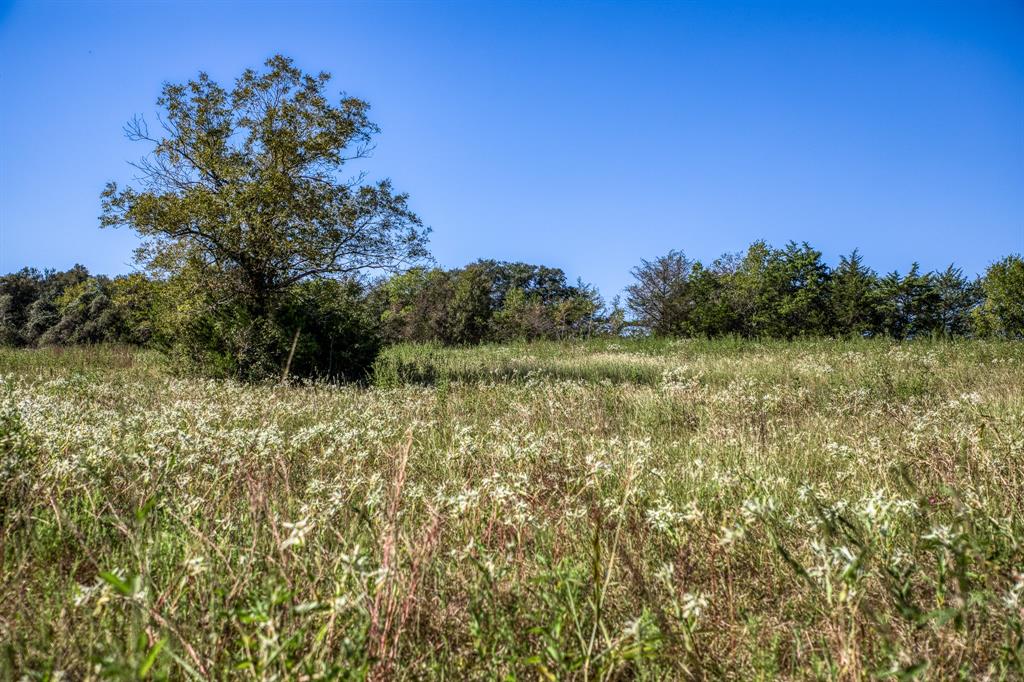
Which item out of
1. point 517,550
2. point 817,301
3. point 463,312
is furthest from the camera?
point 463,312

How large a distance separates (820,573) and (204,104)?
617 inches

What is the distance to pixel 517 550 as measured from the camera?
2332 millimetres

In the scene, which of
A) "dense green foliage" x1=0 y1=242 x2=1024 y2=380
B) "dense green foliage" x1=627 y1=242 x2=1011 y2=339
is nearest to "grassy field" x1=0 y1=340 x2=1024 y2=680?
"dense green foliage" x1=0 y1=242 x2=1024 y2=380

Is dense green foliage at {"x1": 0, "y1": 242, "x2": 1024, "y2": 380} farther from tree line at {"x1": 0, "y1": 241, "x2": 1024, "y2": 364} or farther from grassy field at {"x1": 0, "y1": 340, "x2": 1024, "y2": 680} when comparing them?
grassy field at {"x1": 0, "y1": 340, "x2": 1024, "y2": 680}

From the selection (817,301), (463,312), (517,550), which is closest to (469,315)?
(463,312)

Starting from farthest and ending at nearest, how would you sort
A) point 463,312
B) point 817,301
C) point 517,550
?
point 463,312 → point 817,301 → point 517,550

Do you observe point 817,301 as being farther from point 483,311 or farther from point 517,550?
point 517,550

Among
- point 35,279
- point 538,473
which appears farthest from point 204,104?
point 35,279

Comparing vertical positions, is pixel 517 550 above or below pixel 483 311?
below

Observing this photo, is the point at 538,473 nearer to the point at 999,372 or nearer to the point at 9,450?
the point at 9,450

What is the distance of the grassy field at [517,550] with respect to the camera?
1511mm

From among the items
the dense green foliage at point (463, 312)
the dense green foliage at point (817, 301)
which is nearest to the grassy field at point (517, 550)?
the dense green foliage at point (463, 312)

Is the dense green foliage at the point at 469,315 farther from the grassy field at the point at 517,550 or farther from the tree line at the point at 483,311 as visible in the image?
the grassy field at the point at 517,550

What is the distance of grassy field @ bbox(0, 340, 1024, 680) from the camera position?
1.51m
